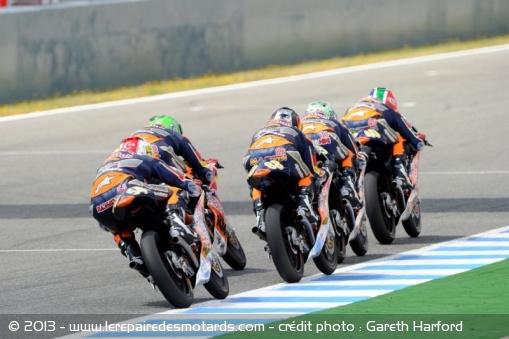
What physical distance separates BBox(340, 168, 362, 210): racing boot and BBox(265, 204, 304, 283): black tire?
4.46 ft

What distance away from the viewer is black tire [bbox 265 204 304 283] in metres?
11.7

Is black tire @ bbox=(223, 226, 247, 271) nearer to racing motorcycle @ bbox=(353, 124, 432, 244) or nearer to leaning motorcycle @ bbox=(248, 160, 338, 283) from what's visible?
leaning motorcycle @ bbox=(248, 160, 338, 283)

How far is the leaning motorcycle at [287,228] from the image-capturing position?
1177 cm

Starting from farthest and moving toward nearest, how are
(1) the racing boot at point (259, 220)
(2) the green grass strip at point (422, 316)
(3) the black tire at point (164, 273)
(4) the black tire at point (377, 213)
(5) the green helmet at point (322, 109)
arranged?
(4) the black tire at point (377, 213)
(5) the green helmet at point (322, 109)
(1) the racing boot at point (259, 220)
(3) the black tire at point (164, 273)
(2) the green grass strip at point (422, 316)

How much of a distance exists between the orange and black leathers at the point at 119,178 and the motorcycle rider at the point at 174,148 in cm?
52

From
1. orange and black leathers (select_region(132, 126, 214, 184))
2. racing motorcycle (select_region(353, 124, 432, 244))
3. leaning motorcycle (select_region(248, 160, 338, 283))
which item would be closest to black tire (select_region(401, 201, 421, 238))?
racing motorcycle (select_region(353, 124, 432, 244))

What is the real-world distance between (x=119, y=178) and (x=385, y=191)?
4.53m

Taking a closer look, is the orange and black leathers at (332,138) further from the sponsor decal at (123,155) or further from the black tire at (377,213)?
the sponsor decal at (123,155)

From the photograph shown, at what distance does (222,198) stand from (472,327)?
8607 millimetres

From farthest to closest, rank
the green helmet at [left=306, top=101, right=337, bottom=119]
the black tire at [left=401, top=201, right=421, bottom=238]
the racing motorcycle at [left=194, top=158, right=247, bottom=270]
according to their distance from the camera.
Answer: the black tire at [left=401, top=201, right=421, bottom=238] < the green helmet at [left=306, top=101, right=337, bottom=119] < the racing motorcycle at [left=194, top=158, right=247, bottom=270]

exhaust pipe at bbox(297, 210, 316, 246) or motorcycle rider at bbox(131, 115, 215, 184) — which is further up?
motorcycle rider at bbox(131, 115, 215, 184)

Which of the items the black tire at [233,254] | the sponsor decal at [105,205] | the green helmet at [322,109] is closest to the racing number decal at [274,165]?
the black tire at [233,254]

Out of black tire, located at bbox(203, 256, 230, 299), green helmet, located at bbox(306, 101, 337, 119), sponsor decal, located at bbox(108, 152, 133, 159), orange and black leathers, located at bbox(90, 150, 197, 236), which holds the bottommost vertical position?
black tire, located at bbox(203, 256, 230, 299)

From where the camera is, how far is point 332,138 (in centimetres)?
1352
